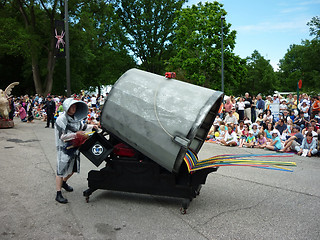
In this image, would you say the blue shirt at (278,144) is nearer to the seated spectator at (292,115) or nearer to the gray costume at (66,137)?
the seated spectator at (292,115)

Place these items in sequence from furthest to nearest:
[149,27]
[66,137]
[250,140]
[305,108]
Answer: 1. [149,27]
2. [305,108]
3. [250,140]
4. [66,137]

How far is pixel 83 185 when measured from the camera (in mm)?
5598

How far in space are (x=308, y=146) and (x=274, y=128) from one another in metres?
1.81

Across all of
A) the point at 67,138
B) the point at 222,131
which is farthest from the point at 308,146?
the point at 67,138

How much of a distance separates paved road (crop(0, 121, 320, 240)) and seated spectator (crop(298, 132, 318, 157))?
9.42 feet

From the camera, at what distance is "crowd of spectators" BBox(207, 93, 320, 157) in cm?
977

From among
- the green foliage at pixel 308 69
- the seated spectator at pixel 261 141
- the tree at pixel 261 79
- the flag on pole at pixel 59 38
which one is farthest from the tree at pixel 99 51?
the green foliage at pixel 308 69

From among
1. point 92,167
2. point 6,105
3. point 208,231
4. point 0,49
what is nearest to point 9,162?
point 92,167

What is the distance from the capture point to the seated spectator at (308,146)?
9116mm

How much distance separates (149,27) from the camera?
108 feet

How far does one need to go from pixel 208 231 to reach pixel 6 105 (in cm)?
1469

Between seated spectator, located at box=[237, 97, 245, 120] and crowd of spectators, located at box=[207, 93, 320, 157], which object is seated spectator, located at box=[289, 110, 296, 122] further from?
seated spectator, located at box=[237, 97, 245, 120]

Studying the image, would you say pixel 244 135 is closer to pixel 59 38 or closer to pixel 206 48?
pixel 59 38

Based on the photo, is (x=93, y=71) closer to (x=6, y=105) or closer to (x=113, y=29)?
(x=113, y=29)
